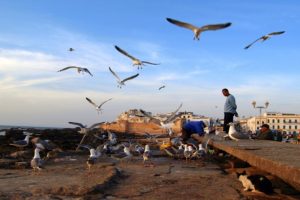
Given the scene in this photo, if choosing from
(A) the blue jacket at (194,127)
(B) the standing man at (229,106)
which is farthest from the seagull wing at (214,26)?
(A) the blue jacket at (194,127)

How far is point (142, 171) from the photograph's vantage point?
9.43 meters

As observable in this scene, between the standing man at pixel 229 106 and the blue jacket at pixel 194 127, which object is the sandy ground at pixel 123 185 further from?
the blue jacket at pixel 194 127

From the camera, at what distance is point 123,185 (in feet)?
23.8

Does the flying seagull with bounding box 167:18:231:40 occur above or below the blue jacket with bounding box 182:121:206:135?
above

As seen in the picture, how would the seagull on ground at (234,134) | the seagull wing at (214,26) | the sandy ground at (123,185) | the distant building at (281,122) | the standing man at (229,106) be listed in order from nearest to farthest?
the sandy ground at (123,185) < the seagull wing at (214,26) < the seagull on ground at (234,134) < the standing man at (229,106) < the distant building at (281,122)

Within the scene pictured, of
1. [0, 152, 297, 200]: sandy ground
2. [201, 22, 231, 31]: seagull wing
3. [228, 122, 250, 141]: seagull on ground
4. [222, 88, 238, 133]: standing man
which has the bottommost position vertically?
[0, 152, 297, 200]: sandy ground

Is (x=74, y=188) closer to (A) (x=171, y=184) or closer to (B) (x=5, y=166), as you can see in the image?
(A) (x=171, y=184)

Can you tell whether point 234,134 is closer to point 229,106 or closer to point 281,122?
point 229,106

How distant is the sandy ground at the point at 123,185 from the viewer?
20.4 ft

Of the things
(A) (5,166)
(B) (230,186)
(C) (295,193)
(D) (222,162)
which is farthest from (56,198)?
(D) (222,162)

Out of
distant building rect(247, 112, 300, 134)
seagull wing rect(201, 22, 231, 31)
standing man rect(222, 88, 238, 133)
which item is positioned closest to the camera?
seagull wing rect(201, 22, 231, 31)

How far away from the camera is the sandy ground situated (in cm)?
621

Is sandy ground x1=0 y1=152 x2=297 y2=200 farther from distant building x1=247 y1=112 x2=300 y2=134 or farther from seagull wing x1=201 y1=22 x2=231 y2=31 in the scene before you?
distant building x1=247 y1=112 x2=300 y2=134

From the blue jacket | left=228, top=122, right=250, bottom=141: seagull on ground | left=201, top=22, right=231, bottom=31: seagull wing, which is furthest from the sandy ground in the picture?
the blue jacket
